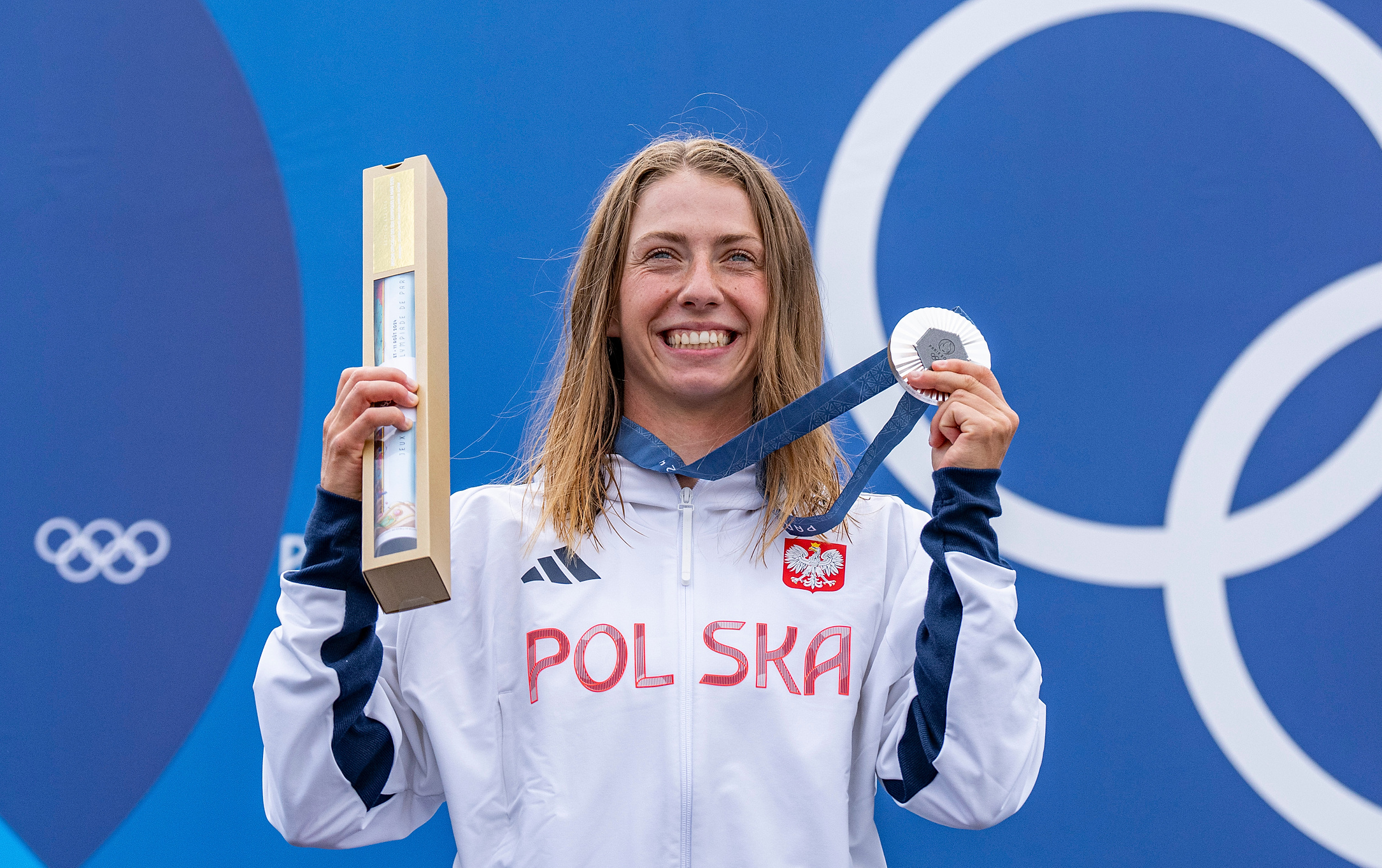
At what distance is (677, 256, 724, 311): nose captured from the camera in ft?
4.90

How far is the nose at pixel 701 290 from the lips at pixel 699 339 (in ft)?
0.12

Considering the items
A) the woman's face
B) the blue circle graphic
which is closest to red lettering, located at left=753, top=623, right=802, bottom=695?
the woman's face

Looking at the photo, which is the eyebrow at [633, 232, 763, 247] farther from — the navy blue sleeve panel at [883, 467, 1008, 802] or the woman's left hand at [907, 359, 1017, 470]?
the navy blue sleeve panel at [883, 467, 1008, 802]

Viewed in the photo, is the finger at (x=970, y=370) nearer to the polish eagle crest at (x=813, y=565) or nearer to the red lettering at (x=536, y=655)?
the polish eagle crest at (x=813, y=565)

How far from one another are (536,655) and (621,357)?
1.74 feet

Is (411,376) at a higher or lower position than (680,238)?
lower

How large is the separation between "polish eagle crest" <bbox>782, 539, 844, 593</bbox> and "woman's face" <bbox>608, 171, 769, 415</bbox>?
279mm

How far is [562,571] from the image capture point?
Result: 1.51 metres

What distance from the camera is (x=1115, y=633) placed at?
6.56 ft

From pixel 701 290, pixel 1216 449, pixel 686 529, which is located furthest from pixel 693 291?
pixel 1216 449

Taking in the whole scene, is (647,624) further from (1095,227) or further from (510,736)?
(1095,227)

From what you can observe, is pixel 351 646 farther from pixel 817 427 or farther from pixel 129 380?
pixel 129 380

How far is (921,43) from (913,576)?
3.90 ft

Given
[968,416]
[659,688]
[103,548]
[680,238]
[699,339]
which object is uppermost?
[680,238]
